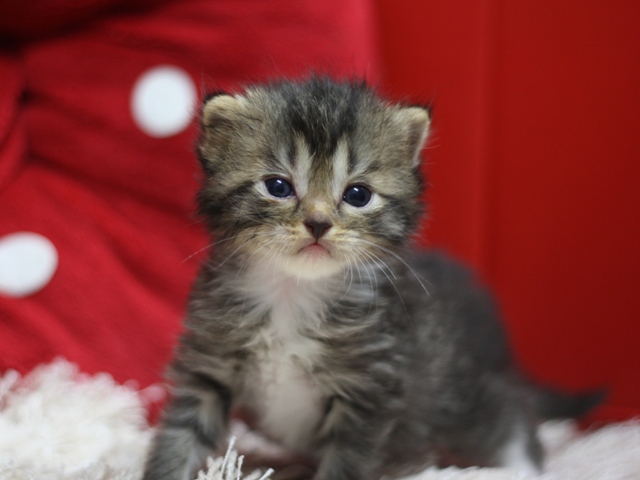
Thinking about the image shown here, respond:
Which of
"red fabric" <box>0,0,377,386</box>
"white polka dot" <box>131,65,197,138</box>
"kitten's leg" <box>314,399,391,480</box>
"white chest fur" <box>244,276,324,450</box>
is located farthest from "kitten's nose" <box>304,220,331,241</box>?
"white polka dot" <box>131,65,197,138</box>

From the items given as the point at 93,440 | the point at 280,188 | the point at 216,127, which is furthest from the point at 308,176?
the point at 93,440

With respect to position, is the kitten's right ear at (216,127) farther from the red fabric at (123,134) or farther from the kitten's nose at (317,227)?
the red fabric at (123,134)

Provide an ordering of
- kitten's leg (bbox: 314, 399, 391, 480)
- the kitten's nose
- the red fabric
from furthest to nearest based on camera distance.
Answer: the red fabric → kitten's leg (bbox: 314, 399, 391, 480) → the kitten's nose

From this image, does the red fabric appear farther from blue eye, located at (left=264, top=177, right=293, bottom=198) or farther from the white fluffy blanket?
blue eye, located at (left=264, top=177, right=293, bottom=198)

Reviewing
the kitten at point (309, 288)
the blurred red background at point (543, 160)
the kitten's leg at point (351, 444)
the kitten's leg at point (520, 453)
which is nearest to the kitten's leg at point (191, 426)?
the kitten at point (309, 288)

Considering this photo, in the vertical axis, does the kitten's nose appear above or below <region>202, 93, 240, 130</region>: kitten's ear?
below

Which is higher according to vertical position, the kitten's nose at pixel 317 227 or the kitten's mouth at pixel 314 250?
the kitten's nose at pixel 317 227

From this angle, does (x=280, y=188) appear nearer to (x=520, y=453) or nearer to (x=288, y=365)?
(x=288, y=365)
